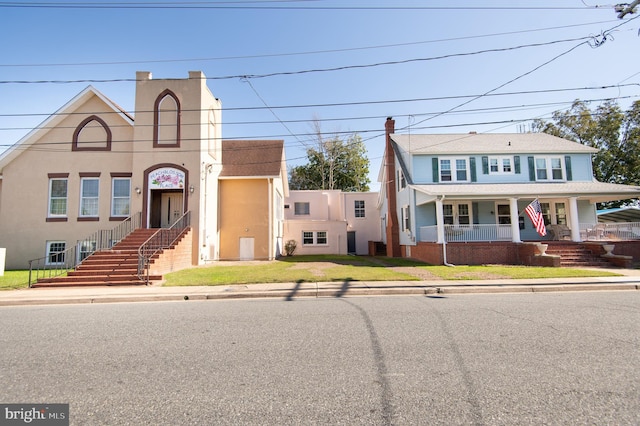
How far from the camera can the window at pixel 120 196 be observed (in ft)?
61.9

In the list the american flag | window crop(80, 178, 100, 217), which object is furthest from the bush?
the american flag

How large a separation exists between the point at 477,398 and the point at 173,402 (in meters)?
3.01

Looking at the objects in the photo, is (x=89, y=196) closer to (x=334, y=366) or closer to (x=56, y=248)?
Result: (x=56, y=248)

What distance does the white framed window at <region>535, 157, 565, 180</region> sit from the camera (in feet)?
71.2

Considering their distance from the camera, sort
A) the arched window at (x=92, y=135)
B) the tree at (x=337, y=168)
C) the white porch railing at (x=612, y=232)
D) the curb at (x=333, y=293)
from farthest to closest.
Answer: the tree at (x=337, y=168)
the arched window at (x=92, y=135)
the white porch railing at (x=612, y=232)
the curb at (x=333, y=293)

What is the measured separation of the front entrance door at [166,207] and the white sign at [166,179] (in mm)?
933

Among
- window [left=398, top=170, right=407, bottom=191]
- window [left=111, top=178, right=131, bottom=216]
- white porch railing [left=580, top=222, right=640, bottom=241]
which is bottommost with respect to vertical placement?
white porch railing [left=580, top=222, right=640, bottom=241]

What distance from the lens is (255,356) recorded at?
4664mm

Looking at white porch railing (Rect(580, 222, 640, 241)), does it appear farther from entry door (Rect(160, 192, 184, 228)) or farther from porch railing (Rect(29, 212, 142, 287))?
porch railing (Rect(29, 212, 142, 287))

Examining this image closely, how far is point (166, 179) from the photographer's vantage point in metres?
18.4

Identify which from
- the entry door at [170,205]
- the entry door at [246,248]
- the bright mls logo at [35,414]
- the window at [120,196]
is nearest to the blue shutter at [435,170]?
the entry door at [246,248]

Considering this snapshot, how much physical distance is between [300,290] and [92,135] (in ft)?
55.2

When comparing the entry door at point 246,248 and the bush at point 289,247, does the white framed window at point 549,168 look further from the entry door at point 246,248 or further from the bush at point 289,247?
the entry door at point 246,248

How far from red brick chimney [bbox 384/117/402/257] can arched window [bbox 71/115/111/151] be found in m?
18.3
